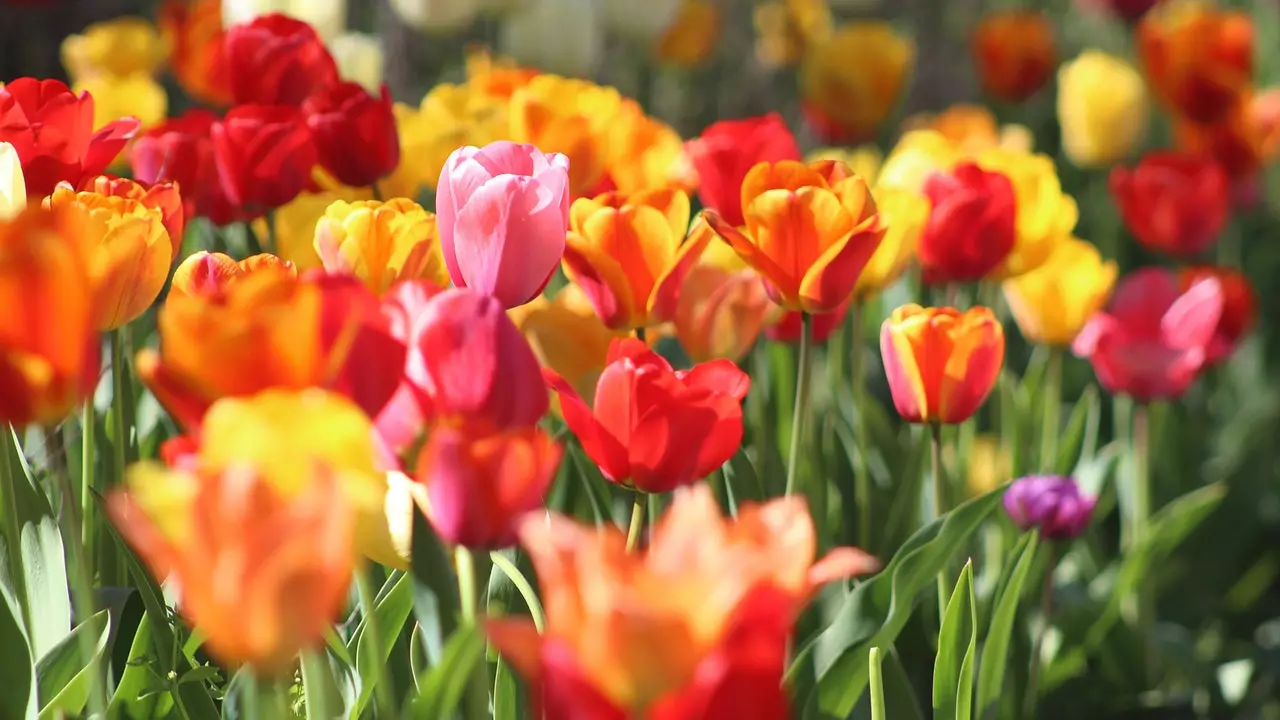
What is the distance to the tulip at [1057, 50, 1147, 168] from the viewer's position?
2.49 m

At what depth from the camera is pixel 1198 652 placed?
1679 mm

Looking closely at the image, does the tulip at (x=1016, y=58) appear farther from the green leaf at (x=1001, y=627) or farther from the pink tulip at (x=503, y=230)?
the pink tulip at (x=503, y=230)

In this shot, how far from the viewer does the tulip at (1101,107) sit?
249cm

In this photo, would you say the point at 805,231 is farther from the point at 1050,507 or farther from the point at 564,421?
the point at 1050,507

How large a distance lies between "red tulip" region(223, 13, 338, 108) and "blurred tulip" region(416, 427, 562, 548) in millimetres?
785

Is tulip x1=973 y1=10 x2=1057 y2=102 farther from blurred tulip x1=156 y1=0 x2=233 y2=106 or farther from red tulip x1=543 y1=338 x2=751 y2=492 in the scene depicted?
red tulip x1=543 y1=338 x2=751 y2=492

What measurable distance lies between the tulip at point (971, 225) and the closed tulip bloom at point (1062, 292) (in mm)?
211

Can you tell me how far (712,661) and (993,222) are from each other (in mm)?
919

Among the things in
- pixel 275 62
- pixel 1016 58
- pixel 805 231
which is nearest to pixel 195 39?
pixel 275 62

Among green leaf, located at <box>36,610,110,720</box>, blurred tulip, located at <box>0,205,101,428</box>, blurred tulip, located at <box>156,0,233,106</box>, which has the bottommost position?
blurred tulip, located at <box>156,0,233,106</box>

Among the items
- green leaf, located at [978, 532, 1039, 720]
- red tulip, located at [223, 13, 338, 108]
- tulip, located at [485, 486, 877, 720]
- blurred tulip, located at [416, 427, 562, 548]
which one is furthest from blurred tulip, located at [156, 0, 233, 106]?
tulip, located at [485, 486, 877, 720]

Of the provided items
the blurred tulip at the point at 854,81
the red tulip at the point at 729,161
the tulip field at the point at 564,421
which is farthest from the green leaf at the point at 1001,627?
the blurred tulip at the point at 854,81

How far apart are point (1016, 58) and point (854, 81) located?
55cm

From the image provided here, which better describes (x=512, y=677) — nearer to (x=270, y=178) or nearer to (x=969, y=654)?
(x=969, y=654)
